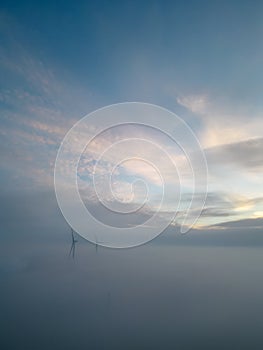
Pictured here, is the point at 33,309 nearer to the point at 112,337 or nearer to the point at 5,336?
the point at 5,336

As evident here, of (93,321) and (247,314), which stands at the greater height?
(247,314)

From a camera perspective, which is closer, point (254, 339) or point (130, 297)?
point (254, 339)

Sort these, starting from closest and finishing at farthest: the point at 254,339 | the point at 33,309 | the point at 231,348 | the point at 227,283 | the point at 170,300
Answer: the point at 231,348 < the point at 254,339 < the point at 33,309 < the point at 170,300 < the point at 227,283

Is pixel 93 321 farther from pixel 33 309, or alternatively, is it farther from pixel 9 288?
pixel 9 288

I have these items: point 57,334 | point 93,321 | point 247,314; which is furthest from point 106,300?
point 247,314

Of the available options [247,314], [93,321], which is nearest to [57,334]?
[93,321]

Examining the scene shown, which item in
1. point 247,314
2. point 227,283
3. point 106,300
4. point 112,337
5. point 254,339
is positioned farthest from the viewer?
point 227,283

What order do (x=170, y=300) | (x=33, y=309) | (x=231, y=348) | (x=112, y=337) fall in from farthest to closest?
(x=170, y=300)
(x=33, y=309)
(x=112, y=337)
(x=231, y=348)

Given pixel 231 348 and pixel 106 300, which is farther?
pixel 106 300

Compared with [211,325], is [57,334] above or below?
below

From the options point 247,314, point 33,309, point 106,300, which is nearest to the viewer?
point 247,314
